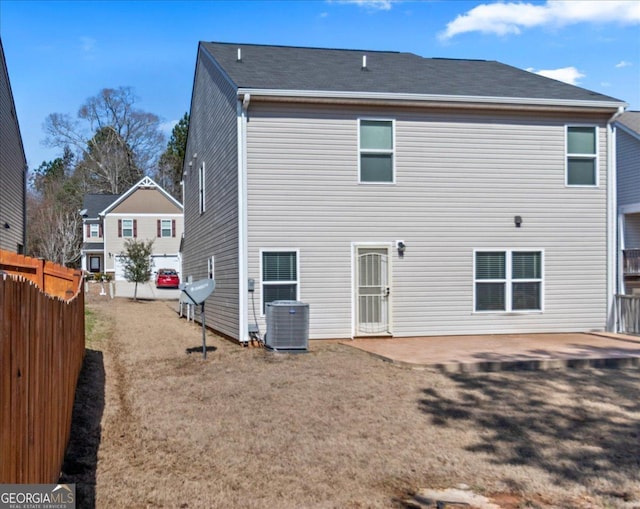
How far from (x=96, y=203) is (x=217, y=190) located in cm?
3353

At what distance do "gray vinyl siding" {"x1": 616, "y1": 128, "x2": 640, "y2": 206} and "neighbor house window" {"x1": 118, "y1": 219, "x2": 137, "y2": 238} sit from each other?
29798 mm

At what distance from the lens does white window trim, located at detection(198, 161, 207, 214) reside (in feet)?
53.5

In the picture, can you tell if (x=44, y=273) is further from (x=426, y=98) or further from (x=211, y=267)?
(x=426, y=98)

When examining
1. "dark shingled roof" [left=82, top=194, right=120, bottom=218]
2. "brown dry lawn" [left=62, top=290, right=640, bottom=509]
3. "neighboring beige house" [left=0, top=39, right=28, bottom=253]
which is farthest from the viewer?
"dark shingled roof" [left=82, top=194, right=120, bottom=218]

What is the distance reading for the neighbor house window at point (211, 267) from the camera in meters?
14.9

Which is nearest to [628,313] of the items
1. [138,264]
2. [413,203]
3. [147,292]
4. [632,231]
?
[632,231]

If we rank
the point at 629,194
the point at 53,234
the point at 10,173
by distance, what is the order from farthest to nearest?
1. the point at 53,234
2. the point at 629,194
3. the point at 10,173

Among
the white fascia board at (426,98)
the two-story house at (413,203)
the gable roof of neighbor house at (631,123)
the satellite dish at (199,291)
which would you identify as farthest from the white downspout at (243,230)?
the gable roof of neighbor house at (631,123)

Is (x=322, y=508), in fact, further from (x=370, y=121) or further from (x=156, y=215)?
(x=156, y=215)

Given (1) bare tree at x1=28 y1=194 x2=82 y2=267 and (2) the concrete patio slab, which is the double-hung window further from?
(2) the concrete patio slab

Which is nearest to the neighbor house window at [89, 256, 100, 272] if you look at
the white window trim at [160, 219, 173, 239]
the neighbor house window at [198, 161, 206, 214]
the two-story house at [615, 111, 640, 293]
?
the white window trim at [160, 219, 173, 239]

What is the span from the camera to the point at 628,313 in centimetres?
1275

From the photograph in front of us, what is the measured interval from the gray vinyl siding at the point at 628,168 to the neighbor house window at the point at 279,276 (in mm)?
12447

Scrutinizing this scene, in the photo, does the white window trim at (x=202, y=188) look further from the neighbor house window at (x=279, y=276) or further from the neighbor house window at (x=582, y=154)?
the neighbor house window at (x=582, y=154)
